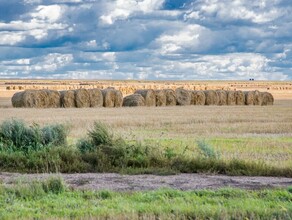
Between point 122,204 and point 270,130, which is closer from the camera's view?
point 122,204

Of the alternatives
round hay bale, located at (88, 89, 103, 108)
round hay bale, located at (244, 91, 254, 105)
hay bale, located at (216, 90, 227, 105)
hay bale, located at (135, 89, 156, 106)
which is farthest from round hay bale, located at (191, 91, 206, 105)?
round hay bale, located at (88, 89, 103, 108)

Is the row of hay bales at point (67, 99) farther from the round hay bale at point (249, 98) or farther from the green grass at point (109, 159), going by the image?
the green grass at point (109, 159)

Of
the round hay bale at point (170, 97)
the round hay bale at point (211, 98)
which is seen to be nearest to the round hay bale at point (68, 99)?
the round hay bale at point (170, 97)

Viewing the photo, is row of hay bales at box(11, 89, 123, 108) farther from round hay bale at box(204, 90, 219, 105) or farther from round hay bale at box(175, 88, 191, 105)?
round hay bale at box(204, 90, 219, 105)

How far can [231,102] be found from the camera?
56.8 m

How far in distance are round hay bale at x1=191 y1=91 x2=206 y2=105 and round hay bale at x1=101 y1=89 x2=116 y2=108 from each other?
8269mm

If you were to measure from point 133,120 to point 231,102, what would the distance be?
86.5 ft

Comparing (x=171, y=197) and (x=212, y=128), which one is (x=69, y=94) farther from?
(x=171, y=197)

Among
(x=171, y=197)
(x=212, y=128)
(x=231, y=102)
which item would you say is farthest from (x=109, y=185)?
(x=231, y=102)

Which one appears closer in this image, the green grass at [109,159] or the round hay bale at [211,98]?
the green grass at [109,159]

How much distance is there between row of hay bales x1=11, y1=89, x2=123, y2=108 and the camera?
4703 centimetres

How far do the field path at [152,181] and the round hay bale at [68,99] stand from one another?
34.4 m

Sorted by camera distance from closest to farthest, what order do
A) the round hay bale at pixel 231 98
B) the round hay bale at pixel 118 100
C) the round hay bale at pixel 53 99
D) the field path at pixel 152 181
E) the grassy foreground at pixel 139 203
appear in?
the grassy foreground at pixel 139 203 → the field path at pixel 152 181 → the round hay bale at pixel 53 99 → the round hay bale at pixel 118 100 → the round hay bale at pixel 231 98

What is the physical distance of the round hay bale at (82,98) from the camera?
48.1 m
